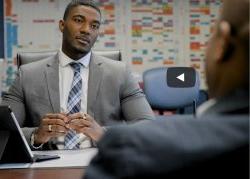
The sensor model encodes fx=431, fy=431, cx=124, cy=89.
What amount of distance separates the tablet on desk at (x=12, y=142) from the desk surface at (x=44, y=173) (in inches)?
4.1

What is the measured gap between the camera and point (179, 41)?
4.39m

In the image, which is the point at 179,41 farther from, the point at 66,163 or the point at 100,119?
the point at 66,163

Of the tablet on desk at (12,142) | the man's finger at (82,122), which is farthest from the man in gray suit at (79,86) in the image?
the tablet on desk at (12,142)

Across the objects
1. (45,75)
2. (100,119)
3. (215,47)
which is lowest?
(100,119)

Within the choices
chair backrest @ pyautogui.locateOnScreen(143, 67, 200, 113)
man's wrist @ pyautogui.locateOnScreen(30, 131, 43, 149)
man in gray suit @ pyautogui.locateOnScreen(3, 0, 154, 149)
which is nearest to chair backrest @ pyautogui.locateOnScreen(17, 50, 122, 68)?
man in gray suit @ pyautogui.locateOnScreen(3, 0, 154, 149)

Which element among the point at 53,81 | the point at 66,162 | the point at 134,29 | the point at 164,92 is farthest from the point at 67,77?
the point at 134,29

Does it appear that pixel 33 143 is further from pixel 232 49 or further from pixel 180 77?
pixel 180 77

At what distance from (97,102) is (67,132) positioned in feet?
1.06

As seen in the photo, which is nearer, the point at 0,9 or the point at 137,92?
the point at 137,92

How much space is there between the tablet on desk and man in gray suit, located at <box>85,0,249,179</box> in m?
0.94

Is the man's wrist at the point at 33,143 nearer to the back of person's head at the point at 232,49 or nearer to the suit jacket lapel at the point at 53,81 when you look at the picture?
the suit jacket lapel at the point at 53,81

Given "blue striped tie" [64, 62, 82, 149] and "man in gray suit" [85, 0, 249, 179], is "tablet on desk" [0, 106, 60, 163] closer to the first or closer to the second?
"blue striped tie" [64, 62, 82, 149]

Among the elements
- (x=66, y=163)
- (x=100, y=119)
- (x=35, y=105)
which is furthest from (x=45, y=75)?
(x=66, y=163)

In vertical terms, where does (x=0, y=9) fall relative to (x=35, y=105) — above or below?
above
